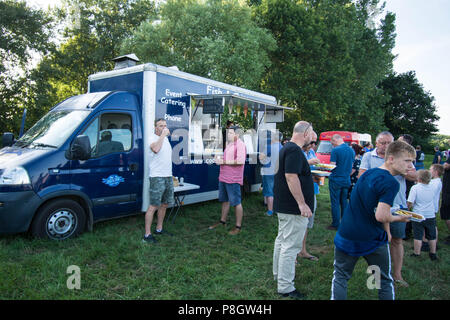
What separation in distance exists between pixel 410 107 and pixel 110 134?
3911cm

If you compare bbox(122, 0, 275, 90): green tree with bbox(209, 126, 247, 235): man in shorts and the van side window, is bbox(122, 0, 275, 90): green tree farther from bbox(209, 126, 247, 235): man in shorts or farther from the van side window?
the van side window

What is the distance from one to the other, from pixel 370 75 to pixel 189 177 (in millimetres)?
24021

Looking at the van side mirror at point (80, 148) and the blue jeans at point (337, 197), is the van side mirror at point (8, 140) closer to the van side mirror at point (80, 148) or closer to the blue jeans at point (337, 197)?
the van side mirror at point (80, 148)

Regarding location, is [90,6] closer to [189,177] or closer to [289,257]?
[189,177]

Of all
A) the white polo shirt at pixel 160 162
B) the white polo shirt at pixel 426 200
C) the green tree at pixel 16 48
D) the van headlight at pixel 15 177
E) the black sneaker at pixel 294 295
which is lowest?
the black sneaker at pixel 294 295

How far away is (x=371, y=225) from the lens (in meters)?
2.42

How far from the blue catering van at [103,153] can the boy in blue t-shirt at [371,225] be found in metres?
3.74

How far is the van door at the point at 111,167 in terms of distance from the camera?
15.3 feet

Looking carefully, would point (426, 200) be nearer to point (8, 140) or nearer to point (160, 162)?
point (160, 162)

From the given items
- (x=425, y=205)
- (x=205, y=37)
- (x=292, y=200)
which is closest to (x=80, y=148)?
(x=292, y=200)

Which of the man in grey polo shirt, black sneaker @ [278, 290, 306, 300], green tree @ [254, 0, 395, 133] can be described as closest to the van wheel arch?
black sneaker @ [278, 290, 306, 300]

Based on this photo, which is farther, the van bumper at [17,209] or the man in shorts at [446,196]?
the man in shorts at [446,196]

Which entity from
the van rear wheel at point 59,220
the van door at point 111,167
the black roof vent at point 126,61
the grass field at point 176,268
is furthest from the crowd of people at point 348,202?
the black roof vent at point 126,61
